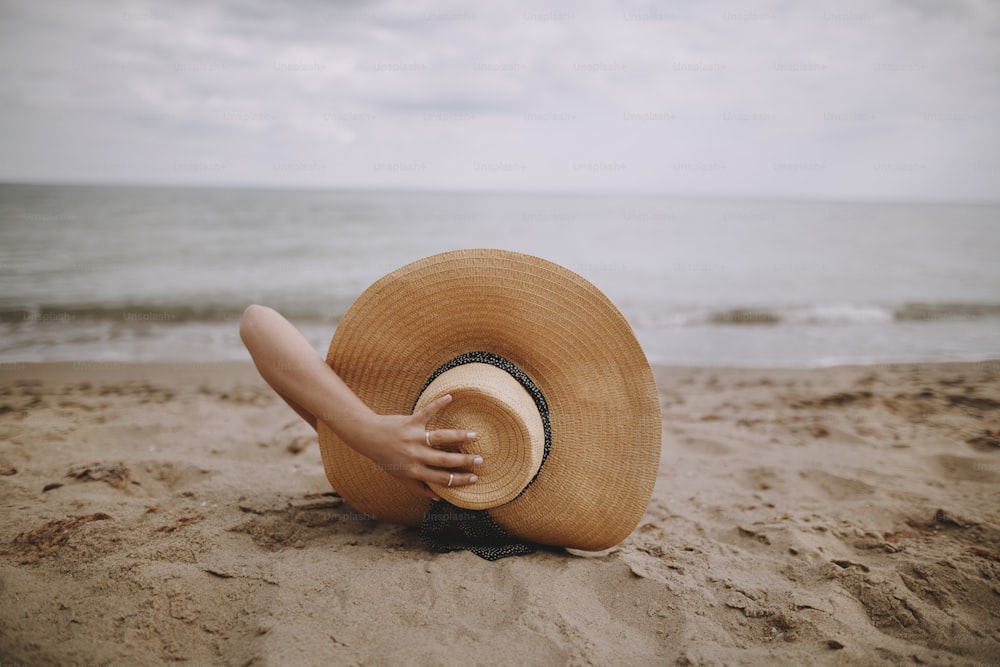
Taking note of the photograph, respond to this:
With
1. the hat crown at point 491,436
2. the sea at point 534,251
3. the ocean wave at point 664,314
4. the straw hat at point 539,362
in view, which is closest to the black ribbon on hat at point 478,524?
the straw hat at point 539,362

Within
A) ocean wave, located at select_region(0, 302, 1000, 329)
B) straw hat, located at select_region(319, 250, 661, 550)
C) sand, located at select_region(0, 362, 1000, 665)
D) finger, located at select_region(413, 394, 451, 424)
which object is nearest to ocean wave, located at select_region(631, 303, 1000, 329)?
ocean wave, located at select_region(0, 302, 1000, 329)

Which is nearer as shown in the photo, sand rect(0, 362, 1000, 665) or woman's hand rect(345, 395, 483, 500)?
sand rect(0, 362, 1000, 665)

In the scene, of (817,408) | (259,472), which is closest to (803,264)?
(817,408)

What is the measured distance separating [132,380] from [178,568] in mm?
4502

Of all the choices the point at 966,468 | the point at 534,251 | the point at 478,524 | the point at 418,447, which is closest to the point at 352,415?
the point at 418,447

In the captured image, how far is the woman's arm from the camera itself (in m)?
1.85

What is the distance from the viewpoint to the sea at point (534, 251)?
786cm

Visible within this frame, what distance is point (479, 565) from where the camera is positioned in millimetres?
2072

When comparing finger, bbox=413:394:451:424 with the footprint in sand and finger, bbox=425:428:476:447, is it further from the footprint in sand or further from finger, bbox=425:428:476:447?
the footprint in sand

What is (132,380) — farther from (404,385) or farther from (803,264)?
(803,264)

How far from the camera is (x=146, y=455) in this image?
3.26m

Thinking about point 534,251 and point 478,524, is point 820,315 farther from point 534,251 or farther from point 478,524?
point 534,251

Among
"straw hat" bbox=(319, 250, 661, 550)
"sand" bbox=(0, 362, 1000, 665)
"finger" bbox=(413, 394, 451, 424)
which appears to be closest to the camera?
"sand" bbox=(0, 362, 1000, 665)

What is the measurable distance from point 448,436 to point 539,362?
44cm
